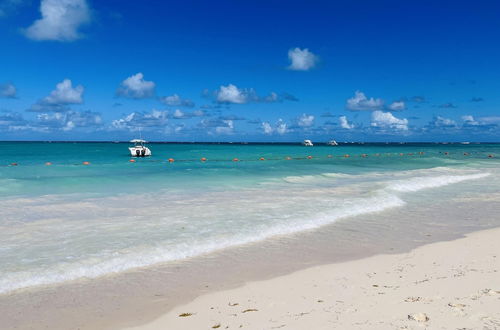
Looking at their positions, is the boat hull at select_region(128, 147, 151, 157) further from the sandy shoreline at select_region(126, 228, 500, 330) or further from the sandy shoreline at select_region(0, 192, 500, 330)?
the sandy shoreline at select_region(126, 228, 500, 330)

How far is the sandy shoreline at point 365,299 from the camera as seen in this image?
541 cm

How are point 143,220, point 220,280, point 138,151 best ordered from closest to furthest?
point 220,280
point 143,220
point 138,151

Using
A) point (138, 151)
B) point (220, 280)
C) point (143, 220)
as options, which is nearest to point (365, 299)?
point (220, 280)

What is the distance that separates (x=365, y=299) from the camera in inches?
247

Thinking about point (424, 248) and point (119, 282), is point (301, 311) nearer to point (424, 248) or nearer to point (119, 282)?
point (119, 282)

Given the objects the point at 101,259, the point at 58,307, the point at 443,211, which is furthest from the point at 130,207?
the point at 443,211

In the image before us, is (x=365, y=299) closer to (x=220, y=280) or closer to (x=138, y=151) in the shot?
(x=220, y=280)

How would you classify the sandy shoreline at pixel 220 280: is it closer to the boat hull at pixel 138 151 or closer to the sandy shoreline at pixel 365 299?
the sandy shoreline at pixel 365 299

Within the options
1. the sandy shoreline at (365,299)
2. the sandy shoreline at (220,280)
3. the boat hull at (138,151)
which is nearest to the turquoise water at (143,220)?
the sandy shoreline at (220,280)

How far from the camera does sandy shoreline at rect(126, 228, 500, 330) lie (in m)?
5.41

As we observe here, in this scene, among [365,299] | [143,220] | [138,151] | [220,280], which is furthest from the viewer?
[138,151]

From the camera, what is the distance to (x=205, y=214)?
14438 mm

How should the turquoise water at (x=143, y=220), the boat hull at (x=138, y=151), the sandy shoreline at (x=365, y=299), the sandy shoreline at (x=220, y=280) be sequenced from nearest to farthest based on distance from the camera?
the sandy shoreline at (x=365, y=299), the sandy shoreline at (x=220, y=280), the turquoise water at (x=143, y=220), the boat hull at (x=138, y=151)

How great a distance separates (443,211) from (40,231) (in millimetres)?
14348
